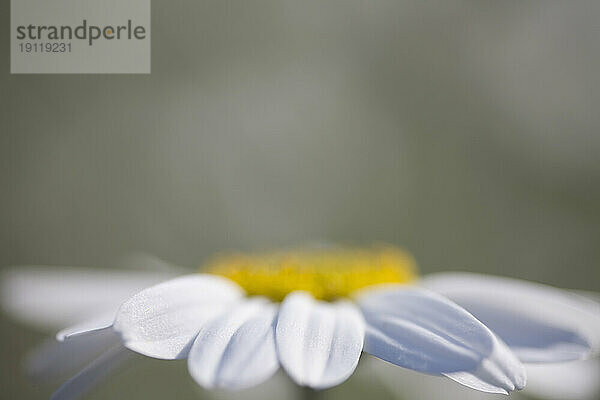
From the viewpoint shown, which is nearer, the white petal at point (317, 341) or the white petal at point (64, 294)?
the white petal at point (317, 341)

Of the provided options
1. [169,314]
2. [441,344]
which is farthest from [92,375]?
[441,344]

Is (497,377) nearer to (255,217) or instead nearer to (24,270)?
(24,270)

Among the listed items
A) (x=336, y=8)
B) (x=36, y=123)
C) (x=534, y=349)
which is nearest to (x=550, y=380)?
(x=534, y=349)

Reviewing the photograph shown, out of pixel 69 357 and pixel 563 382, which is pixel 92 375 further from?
pixel 563 382

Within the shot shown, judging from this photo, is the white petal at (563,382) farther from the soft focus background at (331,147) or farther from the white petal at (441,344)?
the soft focus background at (331,147)

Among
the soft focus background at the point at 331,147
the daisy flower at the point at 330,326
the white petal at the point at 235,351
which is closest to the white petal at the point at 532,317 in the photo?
the daisy flower at the point at 330,326

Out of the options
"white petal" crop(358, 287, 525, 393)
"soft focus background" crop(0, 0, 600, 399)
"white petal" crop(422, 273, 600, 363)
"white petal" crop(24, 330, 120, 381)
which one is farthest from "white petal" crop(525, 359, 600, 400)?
"soft focus background" crop(0, 0, 600, 399)
